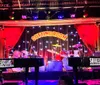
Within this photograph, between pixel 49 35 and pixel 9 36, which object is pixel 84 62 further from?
pixel 9 36

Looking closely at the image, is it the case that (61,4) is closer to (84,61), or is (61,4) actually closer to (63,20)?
(63,20)

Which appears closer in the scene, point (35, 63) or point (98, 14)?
point (35, 63)

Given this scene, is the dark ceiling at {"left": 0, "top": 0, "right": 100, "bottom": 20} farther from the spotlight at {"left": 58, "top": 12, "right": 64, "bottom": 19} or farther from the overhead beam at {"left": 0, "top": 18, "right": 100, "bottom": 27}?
the overhead beam at {"left": 0, "top": 18, "right": 100, "bottom": 27}

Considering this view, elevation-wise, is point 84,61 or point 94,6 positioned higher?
point 94,6

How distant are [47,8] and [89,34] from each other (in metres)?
2.90

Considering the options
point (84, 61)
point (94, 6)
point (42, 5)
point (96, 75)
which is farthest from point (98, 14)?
point (84, 61)

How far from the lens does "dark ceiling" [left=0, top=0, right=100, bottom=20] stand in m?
14.6

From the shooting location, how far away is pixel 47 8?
1508cm

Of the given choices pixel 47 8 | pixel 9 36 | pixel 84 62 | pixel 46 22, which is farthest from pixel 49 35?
pixel 84 62

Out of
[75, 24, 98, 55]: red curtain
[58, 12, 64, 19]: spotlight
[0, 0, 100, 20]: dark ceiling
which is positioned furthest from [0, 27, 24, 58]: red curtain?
[75, 24, 98, 55]: red curtain

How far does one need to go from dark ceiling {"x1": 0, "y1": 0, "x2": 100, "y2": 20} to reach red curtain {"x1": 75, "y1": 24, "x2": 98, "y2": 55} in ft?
2.22

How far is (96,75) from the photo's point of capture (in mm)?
12195

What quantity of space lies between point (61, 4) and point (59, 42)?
2335 millimetres

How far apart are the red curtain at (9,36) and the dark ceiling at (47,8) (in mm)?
705
